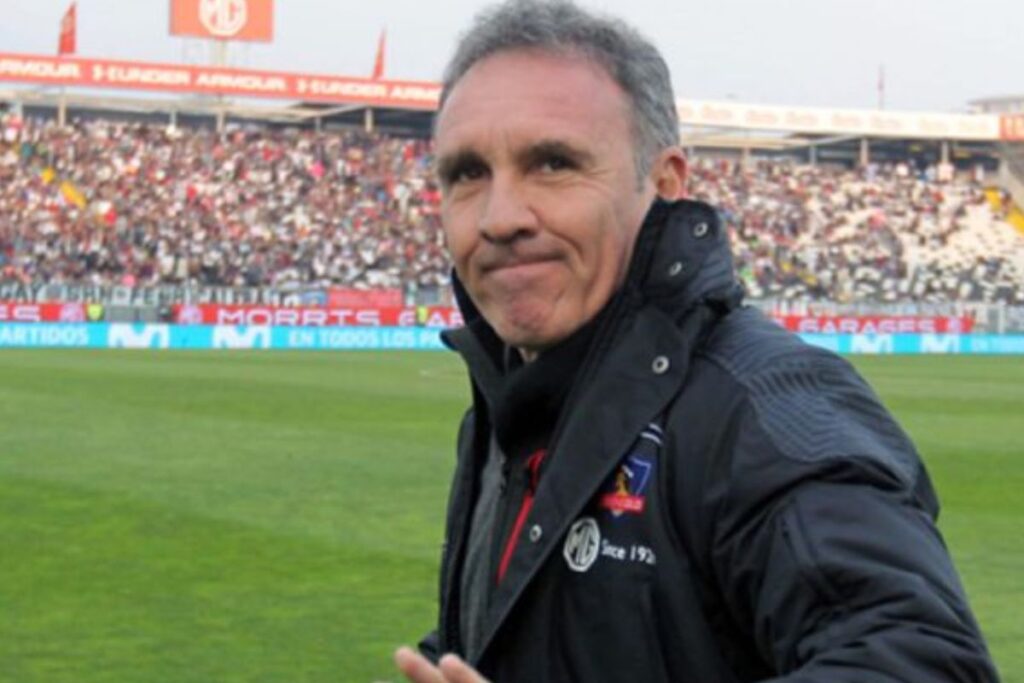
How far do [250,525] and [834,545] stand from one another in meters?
11.0

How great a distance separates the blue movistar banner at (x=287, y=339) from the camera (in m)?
46.2

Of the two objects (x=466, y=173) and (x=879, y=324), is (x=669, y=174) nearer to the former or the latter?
(x=466, y=173)

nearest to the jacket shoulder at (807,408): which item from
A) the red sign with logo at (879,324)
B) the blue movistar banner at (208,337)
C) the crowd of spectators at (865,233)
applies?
the blue movistar banner at (208,337)

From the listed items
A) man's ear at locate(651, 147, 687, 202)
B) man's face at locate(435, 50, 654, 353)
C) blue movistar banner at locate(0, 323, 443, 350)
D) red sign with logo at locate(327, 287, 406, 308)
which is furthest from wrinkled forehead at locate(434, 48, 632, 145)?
red sign with logo at locate(327, 287, 406, 308)

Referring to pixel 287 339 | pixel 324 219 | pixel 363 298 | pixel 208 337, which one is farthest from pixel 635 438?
pixel 324 219

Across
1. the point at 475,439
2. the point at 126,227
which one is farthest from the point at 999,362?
the point at 475,439

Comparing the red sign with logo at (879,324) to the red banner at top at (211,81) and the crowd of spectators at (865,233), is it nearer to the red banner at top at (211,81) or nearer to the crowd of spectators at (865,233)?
the crowd of spectators at (865,233)

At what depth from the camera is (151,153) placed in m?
56.6

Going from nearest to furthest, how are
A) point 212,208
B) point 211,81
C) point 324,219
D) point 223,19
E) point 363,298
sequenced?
point 363,298 < point 212,208 < point 324,219 < point 211,81 < point 223,19

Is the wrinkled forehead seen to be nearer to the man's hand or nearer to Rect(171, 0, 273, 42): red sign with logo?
the man's hand

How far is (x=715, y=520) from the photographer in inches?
83.4

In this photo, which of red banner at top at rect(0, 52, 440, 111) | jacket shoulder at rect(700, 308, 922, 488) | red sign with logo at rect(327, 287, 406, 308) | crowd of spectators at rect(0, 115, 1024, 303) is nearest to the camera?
jacket shoulder at rect(700, 308, 922, 488)

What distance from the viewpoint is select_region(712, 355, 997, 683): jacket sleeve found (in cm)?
192

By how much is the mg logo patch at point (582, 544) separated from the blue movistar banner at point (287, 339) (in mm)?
44999
